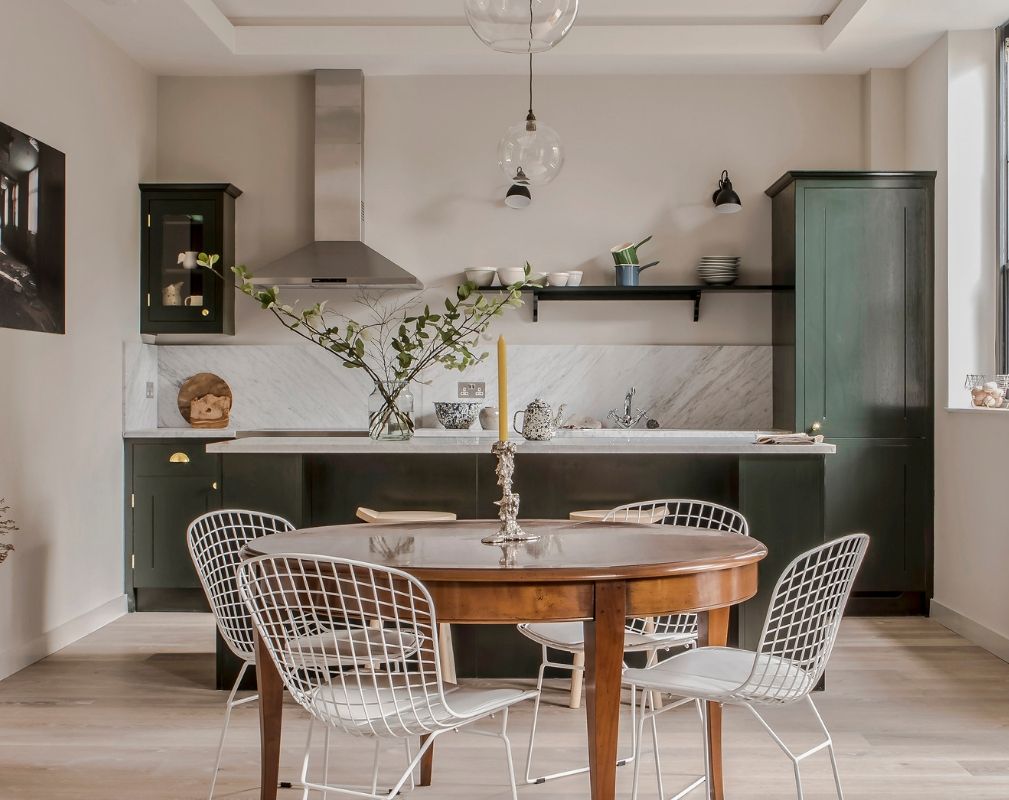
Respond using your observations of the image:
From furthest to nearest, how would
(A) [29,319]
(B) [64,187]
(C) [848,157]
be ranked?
(C) [848,157] → (B) [64,187] → (A) [29,319]

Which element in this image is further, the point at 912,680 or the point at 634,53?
the point at 634,53

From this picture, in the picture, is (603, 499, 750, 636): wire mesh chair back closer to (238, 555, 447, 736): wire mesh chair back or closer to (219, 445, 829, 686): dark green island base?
(219, 445, 829, 686): dark green island base

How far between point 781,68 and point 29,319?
13.2 feet

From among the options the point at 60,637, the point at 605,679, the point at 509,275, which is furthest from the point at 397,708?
the point at 509,275

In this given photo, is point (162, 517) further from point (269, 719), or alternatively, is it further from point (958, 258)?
point (958, 258)

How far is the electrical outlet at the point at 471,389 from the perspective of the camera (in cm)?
546

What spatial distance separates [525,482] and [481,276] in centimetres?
190

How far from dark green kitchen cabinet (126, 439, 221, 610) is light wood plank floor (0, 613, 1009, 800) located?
88cm

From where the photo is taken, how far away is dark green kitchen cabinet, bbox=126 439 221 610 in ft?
16.1

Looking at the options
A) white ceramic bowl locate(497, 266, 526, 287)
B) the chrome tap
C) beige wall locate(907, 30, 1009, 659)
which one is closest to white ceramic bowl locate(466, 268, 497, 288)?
white ceramic bowl locate(497, 266, 526, 287)

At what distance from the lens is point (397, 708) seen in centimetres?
193

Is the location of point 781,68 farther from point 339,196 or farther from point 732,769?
point 732,769

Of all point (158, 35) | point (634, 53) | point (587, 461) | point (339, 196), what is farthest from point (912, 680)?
point (158, 35)

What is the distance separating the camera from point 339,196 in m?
5.36
